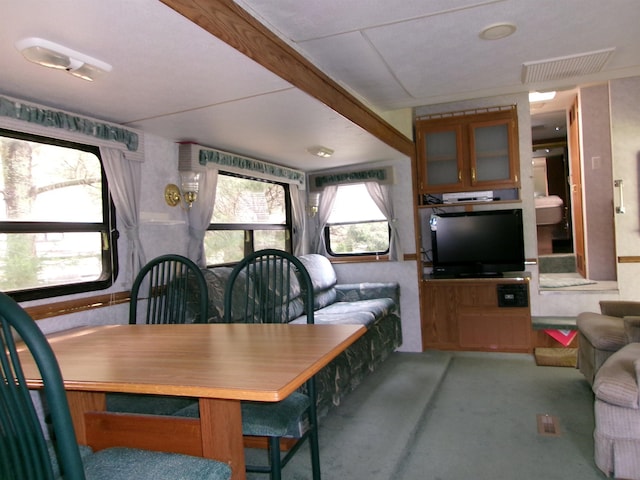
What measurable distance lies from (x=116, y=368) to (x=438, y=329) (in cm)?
365

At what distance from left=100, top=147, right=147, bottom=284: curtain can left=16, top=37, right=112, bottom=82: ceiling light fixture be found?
766 millimetres

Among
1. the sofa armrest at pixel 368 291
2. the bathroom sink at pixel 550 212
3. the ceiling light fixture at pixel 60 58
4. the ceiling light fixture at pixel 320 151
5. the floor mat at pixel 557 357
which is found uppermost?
the ceiling light fixture at pixel 320 151

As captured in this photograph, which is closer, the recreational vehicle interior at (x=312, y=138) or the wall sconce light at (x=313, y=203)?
the recreational vehicle interior at (x=312, y=138)

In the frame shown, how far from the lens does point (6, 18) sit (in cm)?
142

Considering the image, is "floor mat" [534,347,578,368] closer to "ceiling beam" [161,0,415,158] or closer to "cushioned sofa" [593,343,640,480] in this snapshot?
"cushioned sofa" [593,343,640,480]

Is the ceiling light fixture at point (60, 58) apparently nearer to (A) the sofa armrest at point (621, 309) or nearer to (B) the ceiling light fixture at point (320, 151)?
(B) the ceiling light fixture at point (320, 151)

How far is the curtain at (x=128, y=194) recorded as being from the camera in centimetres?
258

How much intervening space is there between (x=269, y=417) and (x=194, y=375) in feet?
1.81

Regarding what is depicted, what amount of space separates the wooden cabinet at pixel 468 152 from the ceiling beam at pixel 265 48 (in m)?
1.66

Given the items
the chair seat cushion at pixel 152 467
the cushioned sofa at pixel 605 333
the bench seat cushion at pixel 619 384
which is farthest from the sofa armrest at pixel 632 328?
the chair seat cushion at pixel 152 467

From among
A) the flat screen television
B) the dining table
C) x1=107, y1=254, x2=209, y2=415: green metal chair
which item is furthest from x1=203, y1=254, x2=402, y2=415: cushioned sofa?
the dining table

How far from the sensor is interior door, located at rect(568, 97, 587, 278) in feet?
16.7

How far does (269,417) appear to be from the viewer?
1.63 m

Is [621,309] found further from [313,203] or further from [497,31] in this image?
[313,203]
